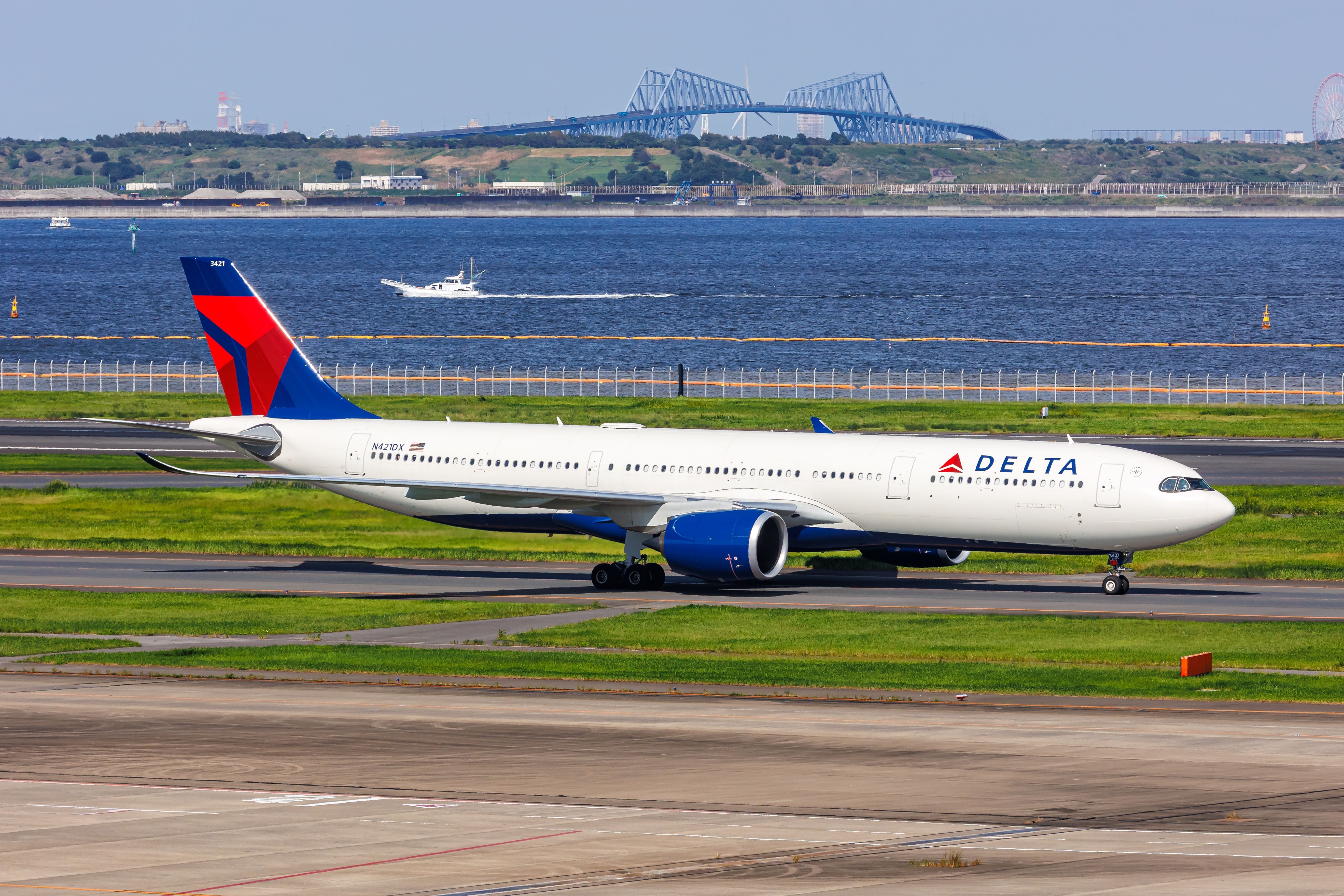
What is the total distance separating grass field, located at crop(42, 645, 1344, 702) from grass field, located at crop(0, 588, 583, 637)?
406 cm

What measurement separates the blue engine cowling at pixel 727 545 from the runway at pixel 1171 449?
2650cm

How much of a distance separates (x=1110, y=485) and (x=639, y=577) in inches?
584

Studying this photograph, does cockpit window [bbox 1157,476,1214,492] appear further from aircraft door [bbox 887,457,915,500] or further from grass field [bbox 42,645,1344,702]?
grass field [bbox 42,645,1344,702]

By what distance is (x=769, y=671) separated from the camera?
1567 inches

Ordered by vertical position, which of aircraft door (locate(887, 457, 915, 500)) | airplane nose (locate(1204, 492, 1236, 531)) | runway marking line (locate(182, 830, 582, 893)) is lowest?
runway marking line (locate(182, 830, 582, 893))

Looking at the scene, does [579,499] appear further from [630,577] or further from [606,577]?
[630,577]

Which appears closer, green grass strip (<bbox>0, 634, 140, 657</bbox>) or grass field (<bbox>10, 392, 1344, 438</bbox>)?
green grass strip (<bbox>0, 634, 140, 657</bbox>)

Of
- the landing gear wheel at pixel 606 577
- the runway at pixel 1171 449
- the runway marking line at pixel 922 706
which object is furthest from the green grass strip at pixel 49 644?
the runway at pixel 1171 449

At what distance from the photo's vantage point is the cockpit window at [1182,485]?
4969 centimetres

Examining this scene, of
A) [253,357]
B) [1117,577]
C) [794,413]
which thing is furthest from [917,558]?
[794,413]

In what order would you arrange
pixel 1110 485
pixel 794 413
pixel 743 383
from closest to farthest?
pixel 1110 485
pixel 794 413
pixel 743 383

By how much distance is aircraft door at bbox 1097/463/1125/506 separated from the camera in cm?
4978

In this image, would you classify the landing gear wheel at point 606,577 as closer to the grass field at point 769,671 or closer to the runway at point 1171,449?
the grass field at point 769,671

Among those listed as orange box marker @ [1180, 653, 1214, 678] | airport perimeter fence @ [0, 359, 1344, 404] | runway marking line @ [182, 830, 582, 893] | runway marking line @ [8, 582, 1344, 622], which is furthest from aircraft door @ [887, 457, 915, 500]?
Answer: airport perimeter fence @ [0, 359, 1344, 404]
